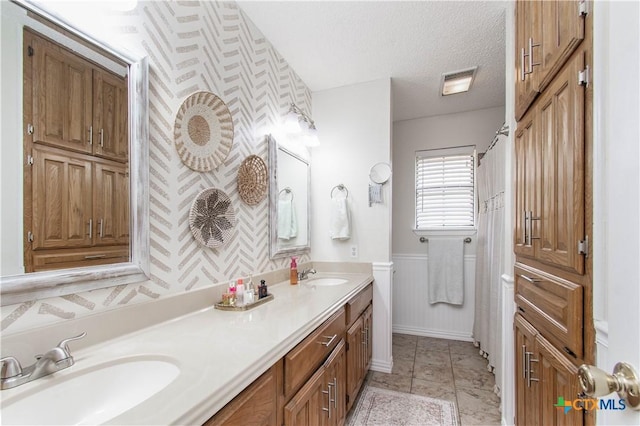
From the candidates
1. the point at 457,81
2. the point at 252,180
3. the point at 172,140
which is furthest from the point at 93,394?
the point at 457,81

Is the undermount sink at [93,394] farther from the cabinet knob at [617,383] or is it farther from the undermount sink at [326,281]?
the undermount sink at [326,281]

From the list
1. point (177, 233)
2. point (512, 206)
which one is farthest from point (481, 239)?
point (177, 233)

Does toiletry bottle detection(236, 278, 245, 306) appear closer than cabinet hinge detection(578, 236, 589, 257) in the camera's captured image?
No

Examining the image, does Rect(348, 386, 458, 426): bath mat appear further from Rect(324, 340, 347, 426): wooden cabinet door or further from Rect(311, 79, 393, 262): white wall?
Rect(311, 79, 393, 262): white wall

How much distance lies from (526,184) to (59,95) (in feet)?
6.17

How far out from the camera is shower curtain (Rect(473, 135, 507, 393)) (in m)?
2.24

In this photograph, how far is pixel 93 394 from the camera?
784 millimetres

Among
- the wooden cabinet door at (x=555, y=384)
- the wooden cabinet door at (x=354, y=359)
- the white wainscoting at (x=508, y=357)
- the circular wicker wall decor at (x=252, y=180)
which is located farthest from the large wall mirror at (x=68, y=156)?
the white wainscoting at (x=508, y=357)

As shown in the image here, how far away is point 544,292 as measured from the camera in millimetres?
1107

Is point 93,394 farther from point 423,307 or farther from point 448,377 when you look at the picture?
point 423,307

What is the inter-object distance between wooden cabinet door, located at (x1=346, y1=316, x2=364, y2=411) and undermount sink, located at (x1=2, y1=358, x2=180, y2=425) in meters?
1.20

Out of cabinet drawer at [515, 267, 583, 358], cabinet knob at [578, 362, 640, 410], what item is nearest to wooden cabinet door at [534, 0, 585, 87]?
cabinet drawer at [515, 267, 583, 358]

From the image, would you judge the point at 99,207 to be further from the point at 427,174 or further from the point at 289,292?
the point at 427,174

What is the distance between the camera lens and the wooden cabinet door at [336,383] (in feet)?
4.72
